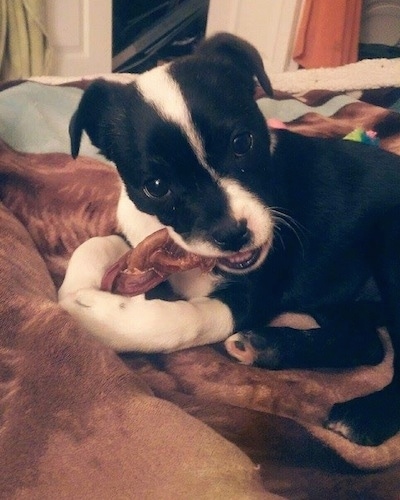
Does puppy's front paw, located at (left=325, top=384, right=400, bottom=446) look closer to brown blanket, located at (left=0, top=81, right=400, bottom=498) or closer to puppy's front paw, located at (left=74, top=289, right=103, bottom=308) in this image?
brown blanket, located at (left=0, top=81, right=400, bottom=498)

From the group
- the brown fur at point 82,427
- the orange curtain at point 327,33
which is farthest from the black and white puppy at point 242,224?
the orange curtain at point 327,33

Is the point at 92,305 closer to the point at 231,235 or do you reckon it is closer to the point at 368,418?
the point at 231,235

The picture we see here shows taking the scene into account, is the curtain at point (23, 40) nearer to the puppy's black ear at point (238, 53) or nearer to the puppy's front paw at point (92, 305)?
the puppy's black ear at point (238, 53)

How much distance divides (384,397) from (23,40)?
375 cm

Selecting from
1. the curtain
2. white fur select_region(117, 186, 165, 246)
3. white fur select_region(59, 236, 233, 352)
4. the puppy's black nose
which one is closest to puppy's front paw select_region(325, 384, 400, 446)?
white fur select_region(59, 236, 233, 352)

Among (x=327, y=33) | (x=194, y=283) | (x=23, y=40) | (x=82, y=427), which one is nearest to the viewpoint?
(x=82, y=427)

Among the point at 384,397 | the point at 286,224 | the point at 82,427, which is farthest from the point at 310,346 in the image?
the point at 82,427

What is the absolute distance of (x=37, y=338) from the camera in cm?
125

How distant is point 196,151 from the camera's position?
4.63ft

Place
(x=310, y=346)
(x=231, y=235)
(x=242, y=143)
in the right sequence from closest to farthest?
(x=231, y=235) → (x=242, y=143) → (x=310, y=346)

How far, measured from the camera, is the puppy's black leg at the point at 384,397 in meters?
1.39

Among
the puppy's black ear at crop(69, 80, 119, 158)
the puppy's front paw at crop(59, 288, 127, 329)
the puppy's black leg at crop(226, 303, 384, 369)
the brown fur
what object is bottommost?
the puppy's black leg at crop(226, 303, 384, 369)

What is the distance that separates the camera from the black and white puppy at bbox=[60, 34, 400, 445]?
143 centimetres

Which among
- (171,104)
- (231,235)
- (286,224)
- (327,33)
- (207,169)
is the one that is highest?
(171,104)
